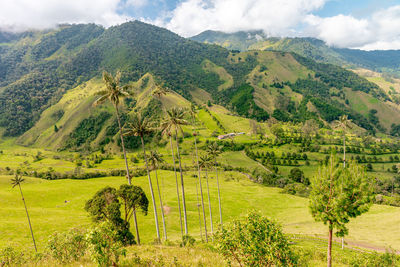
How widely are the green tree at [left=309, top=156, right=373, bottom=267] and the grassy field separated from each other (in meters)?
19.4

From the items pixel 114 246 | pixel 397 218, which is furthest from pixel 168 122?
pixel 397 218

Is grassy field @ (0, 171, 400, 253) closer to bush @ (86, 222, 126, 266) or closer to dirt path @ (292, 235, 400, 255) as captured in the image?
dirt path @ (292, 235, 400, 255)

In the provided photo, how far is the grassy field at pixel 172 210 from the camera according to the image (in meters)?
69.3

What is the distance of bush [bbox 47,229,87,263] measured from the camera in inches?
984

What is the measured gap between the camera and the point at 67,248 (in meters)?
25.8

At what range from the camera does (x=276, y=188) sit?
147125 mm

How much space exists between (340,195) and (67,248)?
31943 millimetres

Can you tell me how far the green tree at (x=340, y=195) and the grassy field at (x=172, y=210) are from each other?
19.4 metres

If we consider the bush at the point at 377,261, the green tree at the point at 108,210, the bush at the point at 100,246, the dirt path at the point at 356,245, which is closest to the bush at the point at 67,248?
the green tree at the point at 108,210

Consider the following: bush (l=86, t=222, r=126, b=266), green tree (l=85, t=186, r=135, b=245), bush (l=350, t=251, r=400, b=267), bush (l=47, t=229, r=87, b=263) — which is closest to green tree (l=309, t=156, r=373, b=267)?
bush (l=86, t=222, r=126, b=266)

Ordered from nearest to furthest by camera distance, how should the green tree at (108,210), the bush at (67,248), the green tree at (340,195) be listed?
1. the green tree at (340,195)
2. the bush at (67,248)
3. the green tree at (108,210)

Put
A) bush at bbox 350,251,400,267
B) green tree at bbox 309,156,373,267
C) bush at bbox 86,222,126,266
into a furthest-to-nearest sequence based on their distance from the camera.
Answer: bush at bbox 350,251,400,267
green tree at bbox 309,156,373,267
bush at bbox 86,222,126,266

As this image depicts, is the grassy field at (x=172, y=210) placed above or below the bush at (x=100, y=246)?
below

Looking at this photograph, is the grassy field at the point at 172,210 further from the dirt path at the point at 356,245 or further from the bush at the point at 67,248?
the bush at the point at 67,248
